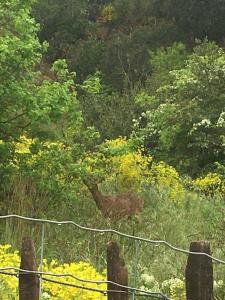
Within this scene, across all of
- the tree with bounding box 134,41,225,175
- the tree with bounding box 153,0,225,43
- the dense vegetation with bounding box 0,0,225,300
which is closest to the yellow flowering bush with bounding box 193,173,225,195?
the dense vegetation with bounding box 0,0,225,300

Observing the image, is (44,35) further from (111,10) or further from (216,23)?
(216,23)

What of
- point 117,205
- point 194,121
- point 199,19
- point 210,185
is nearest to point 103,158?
point 117,205

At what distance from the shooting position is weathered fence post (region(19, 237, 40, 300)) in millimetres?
3041

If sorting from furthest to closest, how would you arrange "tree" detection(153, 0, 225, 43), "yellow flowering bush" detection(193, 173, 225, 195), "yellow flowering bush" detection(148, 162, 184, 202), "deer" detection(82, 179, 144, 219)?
"tree" detection(153, 0, 225, 43) → "yellow flowering bush" detection(193, 173, 225, 195) → "yellow flowering bush" detection(148, 162, 184, 202) → "deer" detection(82, 179, 144, 219)

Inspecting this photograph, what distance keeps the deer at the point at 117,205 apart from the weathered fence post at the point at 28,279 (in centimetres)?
482

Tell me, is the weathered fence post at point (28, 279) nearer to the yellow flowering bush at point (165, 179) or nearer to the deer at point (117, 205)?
the deer at point (117, 205)

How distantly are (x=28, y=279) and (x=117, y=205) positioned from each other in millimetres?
5040

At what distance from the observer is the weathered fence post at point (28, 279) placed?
3041 mm

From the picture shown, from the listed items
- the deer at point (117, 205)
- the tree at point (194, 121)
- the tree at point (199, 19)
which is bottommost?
the deer at point (117, 205)

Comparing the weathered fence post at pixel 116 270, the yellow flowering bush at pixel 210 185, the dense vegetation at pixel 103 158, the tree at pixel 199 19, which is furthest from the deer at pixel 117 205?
the tree at pixel 199 19

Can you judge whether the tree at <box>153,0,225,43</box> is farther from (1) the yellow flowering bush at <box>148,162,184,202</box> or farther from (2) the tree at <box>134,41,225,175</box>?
(1) the yellow flowering bush at <box>148,162,184,202</box>

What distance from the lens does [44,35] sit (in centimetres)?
2955

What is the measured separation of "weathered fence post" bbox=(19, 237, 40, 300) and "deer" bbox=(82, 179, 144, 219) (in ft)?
15.8

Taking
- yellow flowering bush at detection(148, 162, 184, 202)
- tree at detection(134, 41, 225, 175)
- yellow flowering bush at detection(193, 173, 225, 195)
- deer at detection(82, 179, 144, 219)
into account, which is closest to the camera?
deer at detection(82, 179, 144, 219)
